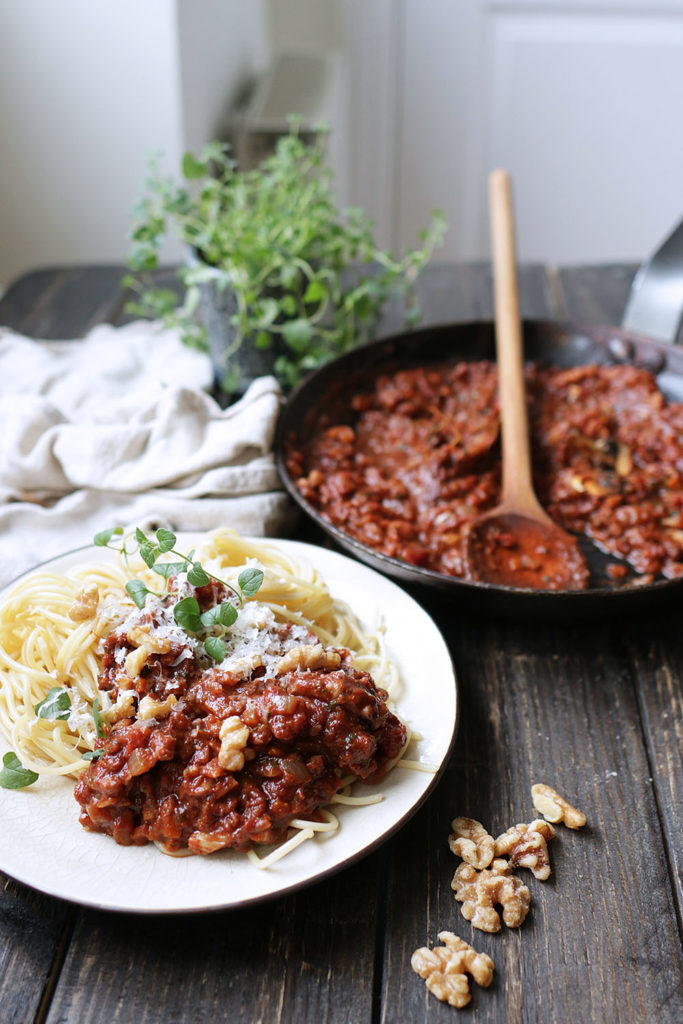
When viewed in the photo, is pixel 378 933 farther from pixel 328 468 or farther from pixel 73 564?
pixel 328 468

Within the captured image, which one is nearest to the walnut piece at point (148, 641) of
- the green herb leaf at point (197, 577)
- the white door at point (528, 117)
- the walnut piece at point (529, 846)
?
the green herb leaf at point (197, 577)

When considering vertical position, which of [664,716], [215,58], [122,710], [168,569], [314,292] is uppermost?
[215,58]

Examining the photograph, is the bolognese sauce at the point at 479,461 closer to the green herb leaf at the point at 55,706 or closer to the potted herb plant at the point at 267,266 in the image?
the potted herb plant at the point at 267,266

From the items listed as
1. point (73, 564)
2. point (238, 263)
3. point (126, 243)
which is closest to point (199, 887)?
point (73, 564)

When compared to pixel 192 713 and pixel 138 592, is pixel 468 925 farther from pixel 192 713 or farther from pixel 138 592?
pixel 138 592

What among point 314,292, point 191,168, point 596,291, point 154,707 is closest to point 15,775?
point 154,707
